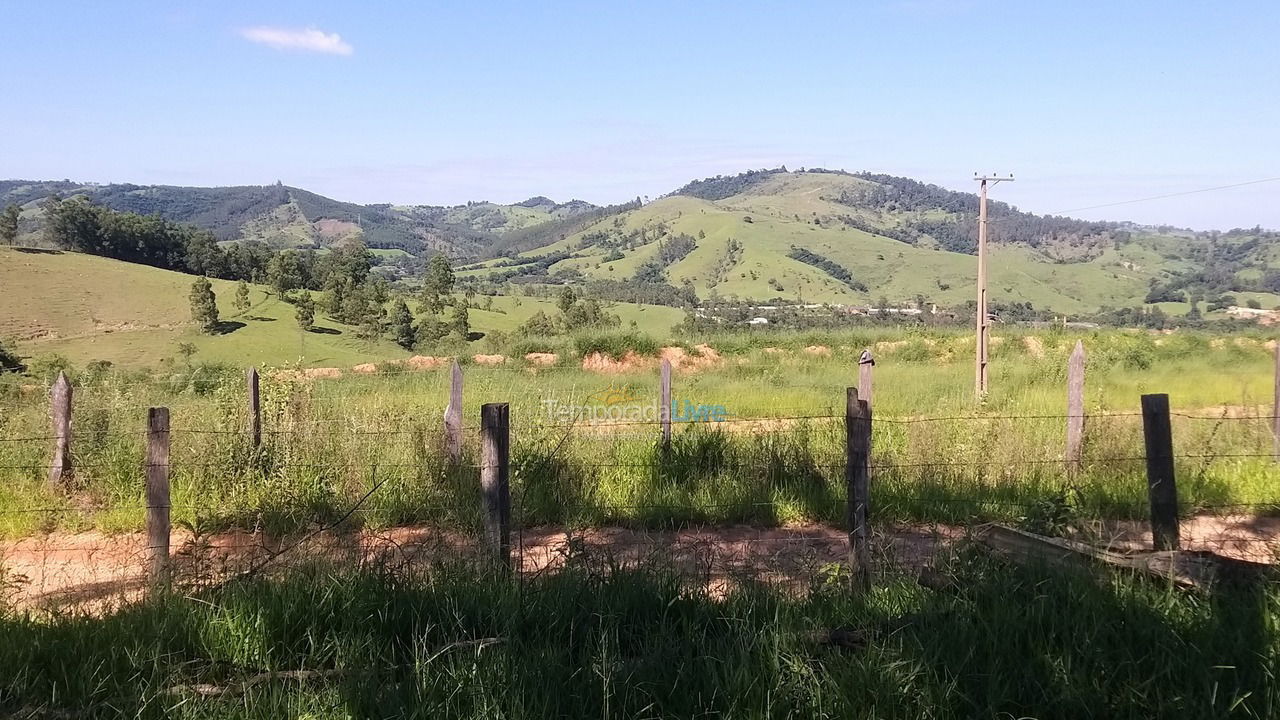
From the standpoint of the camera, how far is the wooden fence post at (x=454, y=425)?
8719 millimetres

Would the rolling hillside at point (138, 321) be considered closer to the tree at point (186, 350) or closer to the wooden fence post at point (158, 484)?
the tree at point (186, 350)

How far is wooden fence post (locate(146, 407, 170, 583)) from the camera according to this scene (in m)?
5.15

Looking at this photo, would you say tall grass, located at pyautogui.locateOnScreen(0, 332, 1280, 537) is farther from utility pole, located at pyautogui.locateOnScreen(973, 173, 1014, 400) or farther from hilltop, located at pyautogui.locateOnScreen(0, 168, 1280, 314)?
hilltop, located at pyautogui.locateOnScreen(0, 168, 1280, 314)

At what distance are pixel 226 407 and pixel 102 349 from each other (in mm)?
40085

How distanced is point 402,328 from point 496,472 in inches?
1755

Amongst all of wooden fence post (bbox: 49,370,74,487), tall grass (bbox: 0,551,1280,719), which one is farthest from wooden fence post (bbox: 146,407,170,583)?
wooden fence post (bbox: 49,370,74,487)

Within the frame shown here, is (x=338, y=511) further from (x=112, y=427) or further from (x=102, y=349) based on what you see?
(x=102, y=349)

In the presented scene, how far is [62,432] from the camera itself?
27.8 feet

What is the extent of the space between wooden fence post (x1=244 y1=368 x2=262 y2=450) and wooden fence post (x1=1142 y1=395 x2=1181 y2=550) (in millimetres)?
8221

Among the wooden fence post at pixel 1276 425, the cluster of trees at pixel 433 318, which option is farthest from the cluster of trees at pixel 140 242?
the wooden fence post at pixel 1276 425

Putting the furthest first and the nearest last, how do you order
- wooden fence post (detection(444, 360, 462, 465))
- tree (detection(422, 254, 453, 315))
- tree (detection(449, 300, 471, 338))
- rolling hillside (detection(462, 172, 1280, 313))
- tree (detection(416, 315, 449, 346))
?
rolling hillside (detection(462, 172, 1280, 313)), tree (detection(422, 254, 453, 315)), tree (detection(449, 300, 471, 338)), tree (detection(416, 315, 449, 346)), wooden fence post (detection(444, 360, 462, 465))

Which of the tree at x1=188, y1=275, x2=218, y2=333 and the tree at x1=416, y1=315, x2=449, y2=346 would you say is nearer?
the tree at x1=416, y1=315, x2=449, y2=346

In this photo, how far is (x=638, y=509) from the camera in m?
7.60

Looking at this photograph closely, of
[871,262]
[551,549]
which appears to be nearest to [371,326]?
[551,549]
